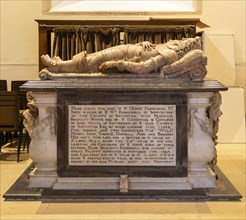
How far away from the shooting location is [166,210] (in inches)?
193

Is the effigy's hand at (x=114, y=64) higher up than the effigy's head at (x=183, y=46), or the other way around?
the effigy's head at (x=183, y=46)

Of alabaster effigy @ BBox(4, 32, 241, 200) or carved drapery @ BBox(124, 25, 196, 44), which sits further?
carved drapery @ BBox(124, 25, 196, 44)

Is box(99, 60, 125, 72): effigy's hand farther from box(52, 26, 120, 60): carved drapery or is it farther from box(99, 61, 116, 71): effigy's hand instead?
box(52, 26, 120, 60): carved drapery

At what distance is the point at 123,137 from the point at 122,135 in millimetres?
22

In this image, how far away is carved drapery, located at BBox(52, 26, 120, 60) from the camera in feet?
28.1

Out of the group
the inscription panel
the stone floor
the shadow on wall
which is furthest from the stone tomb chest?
the shadow on wall

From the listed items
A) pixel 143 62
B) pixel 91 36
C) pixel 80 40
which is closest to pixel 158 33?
pixel 91 36

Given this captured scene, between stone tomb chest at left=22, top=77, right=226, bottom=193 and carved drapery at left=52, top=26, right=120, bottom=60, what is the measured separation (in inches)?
125

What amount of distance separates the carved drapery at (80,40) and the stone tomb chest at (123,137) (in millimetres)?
3187

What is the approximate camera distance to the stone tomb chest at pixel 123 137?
538cm

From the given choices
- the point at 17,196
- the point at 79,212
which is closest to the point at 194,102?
the point at 79,212

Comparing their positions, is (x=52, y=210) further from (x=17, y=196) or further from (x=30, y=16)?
(x=30, y=16)

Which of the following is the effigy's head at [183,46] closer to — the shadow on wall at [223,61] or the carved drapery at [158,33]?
the carved drapery at [158,33]

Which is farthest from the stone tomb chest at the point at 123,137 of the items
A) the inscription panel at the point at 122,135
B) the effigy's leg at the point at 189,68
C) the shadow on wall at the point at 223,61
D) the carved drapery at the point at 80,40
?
the shadow on wall at the point at 223,61
